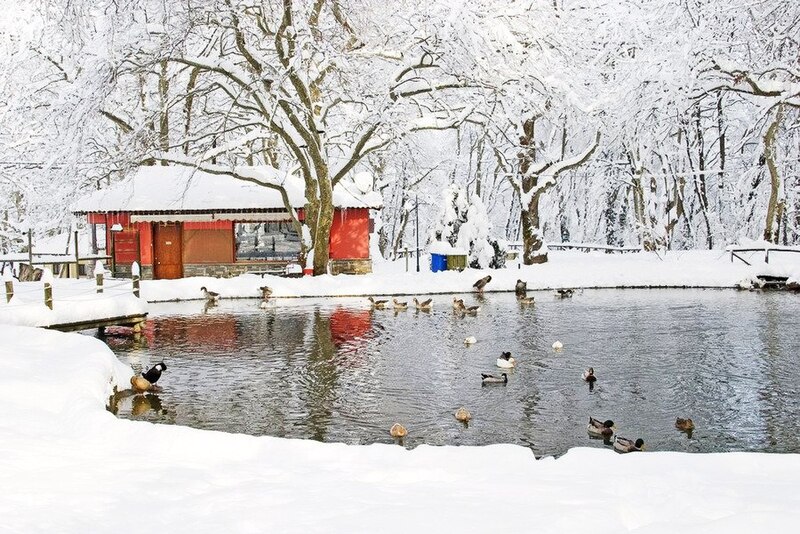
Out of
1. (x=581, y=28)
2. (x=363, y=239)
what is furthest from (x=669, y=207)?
(x=363, y=239)

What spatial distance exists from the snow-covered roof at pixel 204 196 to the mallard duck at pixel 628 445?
2503 cm

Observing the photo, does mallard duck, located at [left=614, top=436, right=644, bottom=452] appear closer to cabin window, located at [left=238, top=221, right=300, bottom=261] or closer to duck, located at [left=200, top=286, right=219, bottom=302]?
duck, located at [left=200, top=286, right=219, bottom=302]

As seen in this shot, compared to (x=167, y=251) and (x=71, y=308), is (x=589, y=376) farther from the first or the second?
(x=167, y=251)

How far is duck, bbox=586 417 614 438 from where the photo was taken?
10836mm

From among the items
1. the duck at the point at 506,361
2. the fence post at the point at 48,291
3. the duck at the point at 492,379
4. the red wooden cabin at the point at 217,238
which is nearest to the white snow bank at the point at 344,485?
the duck at the point at 492,379

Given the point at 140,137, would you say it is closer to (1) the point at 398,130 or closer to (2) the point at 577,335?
(1) the point at 398,130

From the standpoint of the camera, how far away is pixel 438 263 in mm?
35531

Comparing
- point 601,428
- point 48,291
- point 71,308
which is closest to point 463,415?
point 601,428

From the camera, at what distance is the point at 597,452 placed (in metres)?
8.91

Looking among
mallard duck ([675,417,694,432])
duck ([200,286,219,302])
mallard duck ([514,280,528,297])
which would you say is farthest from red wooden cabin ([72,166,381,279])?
mallard duck ([675,417,694,432])

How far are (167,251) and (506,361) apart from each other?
24598 millimetres

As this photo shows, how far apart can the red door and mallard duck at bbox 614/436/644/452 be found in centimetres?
2929

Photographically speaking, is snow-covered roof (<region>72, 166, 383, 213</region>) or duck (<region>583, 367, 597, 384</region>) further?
snow-covered roof (<region>72, 166, 383, 213</region>)

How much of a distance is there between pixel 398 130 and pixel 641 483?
71.5 feet
